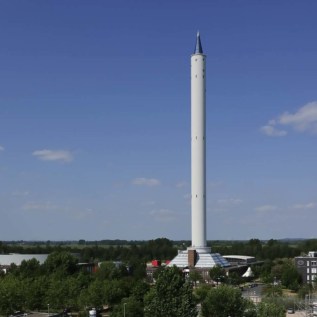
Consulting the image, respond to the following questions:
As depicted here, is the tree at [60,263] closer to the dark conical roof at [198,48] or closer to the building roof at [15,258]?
the building roof at [15,258]

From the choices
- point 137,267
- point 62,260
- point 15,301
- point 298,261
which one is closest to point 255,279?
point 298,261

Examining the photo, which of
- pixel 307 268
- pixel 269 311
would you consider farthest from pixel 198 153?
pixel 269 311

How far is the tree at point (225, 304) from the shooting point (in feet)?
131

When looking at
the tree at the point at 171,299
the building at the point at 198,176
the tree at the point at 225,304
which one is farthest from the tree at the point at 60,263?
the tree at the point at 171,299

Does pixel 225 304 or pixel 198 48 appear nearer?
pixel 225 304

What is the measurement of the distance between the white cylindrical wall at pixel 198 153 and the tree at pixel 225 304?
126ft

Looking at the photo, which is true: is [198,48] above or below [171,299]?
above

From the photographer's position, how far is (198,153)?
79.7 metres

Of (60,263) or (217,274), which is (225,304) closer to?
(217,274)

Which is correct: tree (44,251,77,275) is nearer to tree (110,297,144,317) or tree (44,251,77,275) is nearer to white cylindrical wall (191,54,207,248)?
white cylindrical wall (191,54,207,248)

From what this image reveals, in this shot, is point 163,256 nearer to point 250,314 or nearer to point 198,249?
point 198,249

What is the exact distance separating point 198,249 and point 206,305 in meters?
39.4

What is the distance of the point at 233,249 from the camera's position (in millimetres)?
123375

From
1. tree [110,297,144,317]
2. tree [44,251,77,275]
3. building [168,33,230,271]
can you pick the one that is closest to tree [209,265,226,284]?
building [168,33,230,271]
